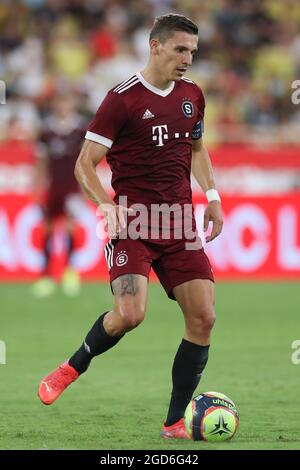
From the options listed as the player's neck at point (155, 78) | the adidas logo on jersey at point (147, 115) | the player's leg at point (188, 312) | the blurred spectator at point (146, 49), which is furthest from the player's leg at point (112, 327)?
the blurred spectator at point (146, 49)

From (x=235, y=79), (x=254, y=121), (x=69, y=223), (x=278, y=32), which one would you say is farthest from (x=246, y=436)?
(x=278, y=32)

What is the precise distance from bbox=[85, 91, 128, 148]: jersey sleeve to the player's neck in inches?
10.2

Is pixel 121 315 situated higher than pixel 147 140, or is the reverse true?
pixel 147 140

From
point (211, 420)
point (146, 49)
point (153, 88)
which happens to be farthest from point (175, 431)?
point (146, 49)

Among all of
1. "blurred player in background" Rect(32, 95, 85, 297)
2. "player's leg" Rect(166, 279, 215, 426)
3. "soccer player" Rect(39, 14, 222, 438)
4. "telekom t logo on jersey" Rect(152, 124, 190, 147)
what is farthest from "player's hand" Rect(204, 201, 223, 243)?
"blurred player in background" Rect(32, 95, 85, 297)

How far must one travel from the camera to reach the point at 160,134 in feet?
21.8

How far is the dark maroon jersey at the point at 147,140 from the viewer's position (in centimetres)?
654

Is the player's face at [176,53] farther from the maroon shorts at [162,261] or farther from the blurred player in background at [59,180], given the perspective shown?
the blurred player in background at [59,180]

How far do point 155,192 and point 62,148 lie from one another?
320 inches

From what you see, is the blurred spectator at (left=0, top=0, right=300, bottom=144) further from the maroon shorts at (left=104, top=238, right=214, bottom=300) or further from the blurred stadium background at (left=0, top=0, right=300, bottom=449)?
the maroon shorts at (left=104, top=238, right=214, bottom=300)

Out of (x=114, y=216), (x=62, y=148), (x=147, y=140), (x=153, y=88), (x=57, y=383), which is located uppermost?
(x=62, y=148)

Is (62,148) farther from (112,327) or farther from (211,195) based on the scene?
(112,327)

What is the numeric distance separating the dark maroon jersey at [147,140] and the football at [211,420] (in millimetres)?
1206

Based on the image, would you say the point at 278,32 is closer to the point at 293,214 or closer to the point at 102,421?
the point at 293,214
